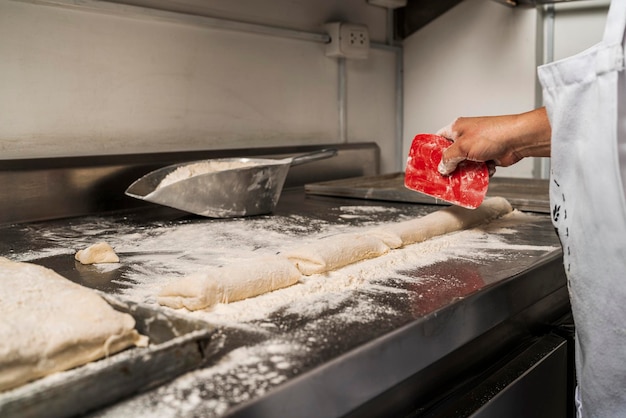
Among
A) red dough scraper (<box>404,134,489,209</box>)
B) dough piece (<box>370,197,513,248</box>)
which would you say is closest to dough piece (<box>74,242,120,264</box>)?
dough piece (<box>370,197,513,248</box>)

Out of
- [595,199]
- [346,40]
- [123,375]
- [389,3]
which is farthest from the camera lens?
[389,3]

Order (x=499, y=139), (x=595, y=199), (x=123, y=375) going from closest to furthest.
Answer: (x=123, y=375) < (x=595, y=199) < (x=499, y=139)

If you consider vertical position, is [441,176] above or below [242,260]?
above

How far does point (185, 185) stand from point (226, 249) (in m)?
0.32

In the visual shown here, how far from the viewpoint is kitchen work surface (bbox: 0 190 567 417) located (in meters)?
0.56

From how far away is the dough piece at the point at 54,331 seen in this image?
21.1 inches

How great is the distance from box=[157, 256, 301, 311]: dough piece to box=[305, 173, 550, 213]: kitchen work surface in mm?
827

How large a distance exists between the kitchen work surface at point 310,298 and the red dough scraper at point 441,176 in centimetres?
8

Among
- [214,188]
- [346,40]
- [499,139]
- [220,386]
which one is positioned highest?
[346,40]

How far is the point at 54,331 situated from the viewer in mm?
572

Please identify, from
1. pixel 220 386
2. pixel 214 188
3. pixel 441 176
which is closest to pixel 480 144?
pixel 441 176

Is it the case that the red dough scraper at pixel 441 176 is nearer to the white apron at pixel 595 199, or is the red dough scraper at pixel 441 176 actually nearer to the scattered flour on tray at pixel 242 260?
the scattered flour on tray at pixel 242 260

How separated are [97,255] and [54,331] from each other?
Answer: 0.46m

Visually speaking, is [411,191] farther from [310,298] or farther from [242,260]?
[310,298]
